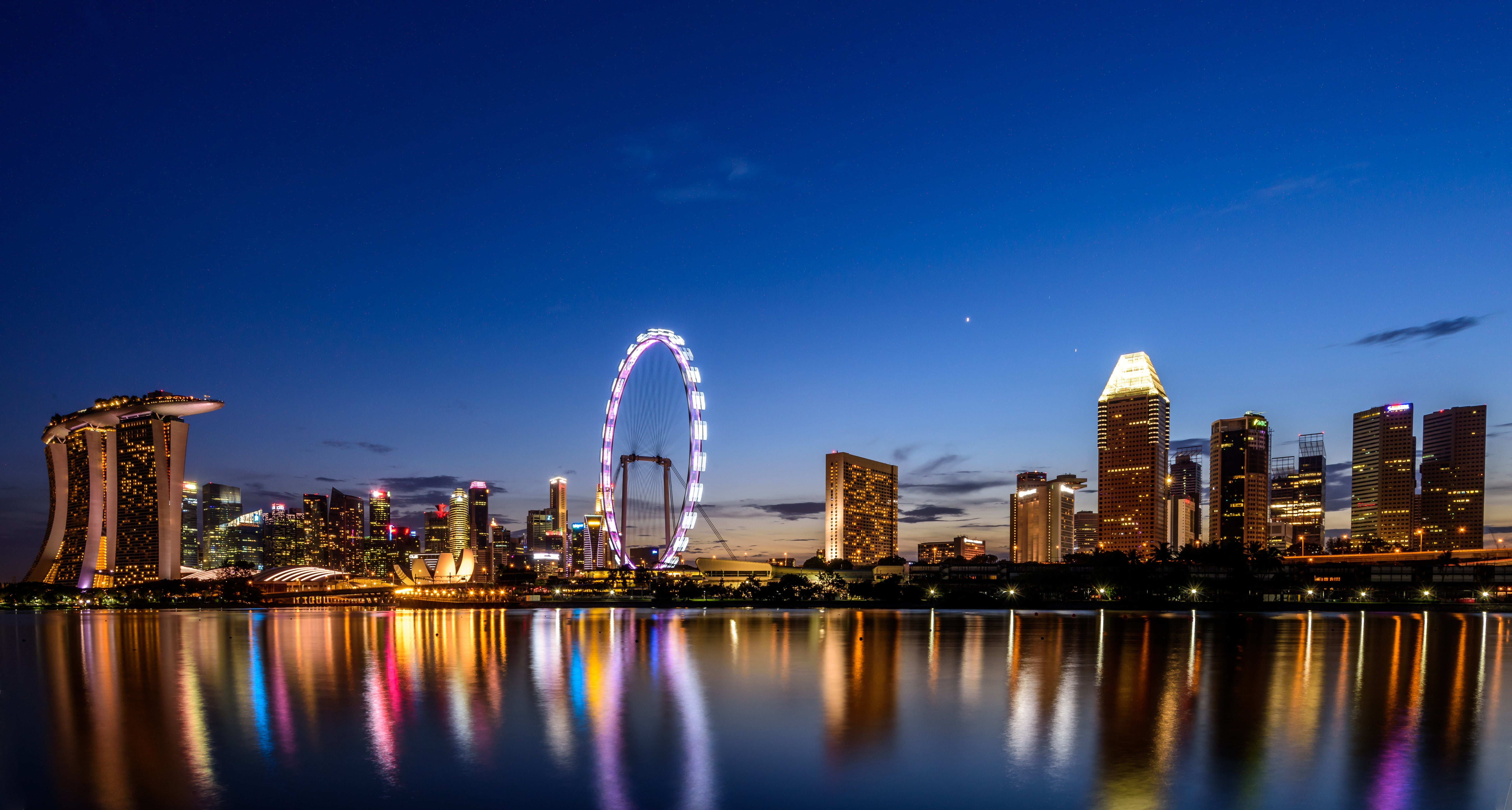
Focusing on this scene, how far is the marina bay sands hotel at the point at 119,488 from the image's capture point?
181 meters

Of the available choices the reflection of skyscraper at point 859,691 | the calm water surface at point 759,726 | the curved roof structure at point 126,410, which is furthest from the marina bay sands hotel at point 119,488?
the reflection of skyscraper at point 859,691

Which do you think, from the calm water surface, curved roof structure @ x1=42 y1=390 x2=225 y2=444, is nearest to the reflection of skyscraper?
the calm water surface

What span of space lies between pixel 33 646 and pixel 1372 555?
21835 centimetres

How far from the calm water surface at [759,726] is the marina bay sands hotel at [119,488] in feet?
445

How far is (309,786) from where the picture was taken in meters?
21.1

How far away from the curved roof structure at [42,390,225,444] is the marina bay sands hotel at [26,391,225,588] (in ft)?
0.56

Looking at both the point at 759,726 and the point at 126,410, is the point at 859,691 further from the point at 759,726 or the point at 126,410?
the point at 126,410

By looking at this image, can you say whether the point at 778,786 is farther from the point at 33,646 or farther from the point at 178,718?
the point at 33,646

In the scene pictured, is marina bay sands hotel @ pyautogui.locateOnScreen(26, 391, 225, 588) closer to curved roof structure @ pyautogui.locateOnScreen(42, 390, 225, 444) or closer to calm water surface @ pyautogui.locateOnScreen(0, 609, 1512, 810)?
curved roof structure @ pyautogui.locateOnScreen(42, 390, 225, 444)

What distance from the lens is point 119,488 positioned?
186 metres

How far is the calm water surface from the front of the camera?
2084 centimetres

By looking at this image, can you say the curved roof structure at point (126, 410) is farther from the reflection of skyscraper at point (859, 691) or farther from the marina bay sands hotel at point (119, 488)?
the reflection of skyscraper at point (859, 691)

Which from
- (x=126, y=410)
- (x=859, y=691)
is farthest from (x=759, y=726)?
(x=126, y=410)

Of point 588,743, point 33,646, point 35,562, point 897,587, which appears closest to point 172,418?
point 35,562
